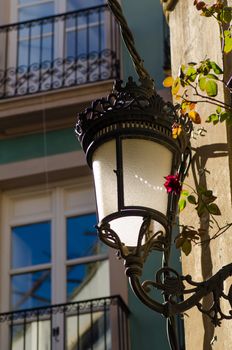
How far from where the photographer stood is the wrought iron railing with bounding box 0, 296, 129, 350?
36.1 ft

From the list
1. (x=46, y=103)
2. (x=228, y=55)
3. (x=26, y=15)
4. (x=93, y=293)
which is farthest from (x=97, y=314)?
(x=228, y=55)

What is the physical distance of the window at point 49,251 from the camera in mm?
11703

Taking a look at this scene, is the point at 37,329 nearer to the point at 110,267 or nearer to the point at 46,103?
the point at 110,267

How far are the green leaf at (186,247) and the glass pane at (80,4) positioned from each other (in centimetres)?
890

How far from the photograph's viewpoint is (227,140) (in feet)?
18.5

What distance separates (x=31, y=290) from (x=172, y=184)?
23.9 ft

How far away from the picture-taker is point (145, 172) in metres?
4.91

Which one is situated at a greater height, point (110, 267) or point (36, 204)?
point (36, 204)

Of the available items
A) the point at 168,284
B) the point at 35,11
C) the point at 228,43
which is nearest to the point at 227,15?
the point at 228,43

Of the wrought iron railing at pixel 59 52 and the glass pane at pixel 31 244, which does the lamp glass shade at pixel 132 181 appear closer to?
the glass pane at pixel 31 244

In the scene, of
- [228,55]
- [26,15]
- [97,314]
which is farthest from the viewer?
[26,15]

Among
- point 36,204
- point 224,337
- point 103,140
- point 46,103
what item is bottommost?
point 224,337

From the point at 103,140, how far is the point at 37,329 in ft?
21.7

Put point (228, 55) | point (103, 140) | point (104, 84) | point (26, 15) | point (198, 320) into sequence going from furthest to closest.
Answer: point (26, 15)
point (104, 84)
point (228, 55)
point (198, 320)
point (103, 140)
